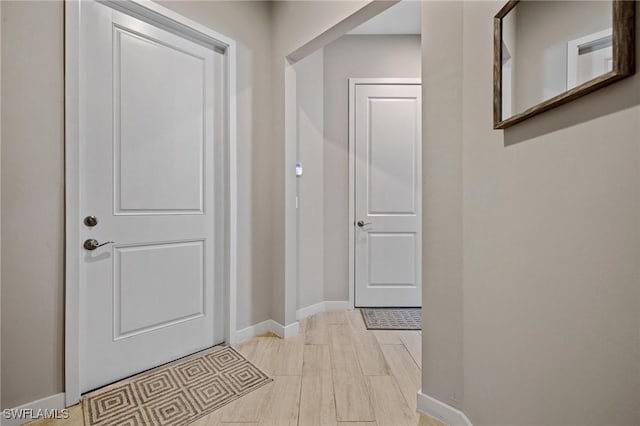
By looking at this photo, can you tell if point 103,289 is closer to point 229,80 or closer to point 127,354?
point 127,354

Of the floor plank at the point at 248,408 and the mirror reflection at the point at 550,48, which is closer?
the mirror reflection at the point at 550,48

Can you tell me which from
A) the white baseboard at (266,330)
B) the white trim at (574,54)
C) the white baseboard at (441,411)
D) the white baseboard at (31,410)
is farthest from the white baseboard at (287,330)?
the white trim at (574,54)

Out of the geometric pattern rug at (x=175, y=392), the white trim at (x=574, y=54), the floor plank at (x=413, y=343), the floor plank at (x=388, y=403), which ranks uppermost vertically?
the white trim at (x=574, y=54)

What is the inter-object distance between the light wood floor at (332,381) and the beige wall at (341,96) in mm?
773

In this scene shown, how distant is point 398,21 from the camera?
9.54ft

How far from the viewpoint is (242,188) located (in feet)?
7.89

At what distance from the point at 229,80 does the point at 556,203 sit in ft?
6.99

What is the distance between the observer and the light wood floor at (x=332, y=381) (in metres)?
1.51

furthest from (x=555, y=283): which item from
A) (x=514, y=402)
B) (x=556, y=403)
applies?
(x=514, y=402)

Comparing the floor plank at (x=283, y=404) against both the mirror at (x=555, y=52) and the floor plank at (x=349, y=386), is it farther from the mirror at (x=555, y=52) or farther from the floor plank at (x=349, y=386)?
the mirror at (x=555, y=52)

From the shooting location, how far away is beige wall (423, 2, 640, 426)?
2.32ft

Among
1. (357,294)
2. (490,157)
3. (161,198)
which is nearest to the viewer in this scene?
(490,157)

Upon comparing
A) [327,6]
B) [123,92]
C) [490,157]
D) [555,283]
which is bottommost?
[555,283]

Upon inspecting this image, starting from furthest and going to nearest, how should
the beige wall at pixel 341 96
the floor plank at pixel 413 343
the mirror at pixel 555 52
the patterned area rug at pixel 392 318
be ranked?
the beige wall at pixel 341 96 < the patterned area rug at pixel 392 318 < the floor plank at pixel 413 343 < the mirror at pixel 555 52
